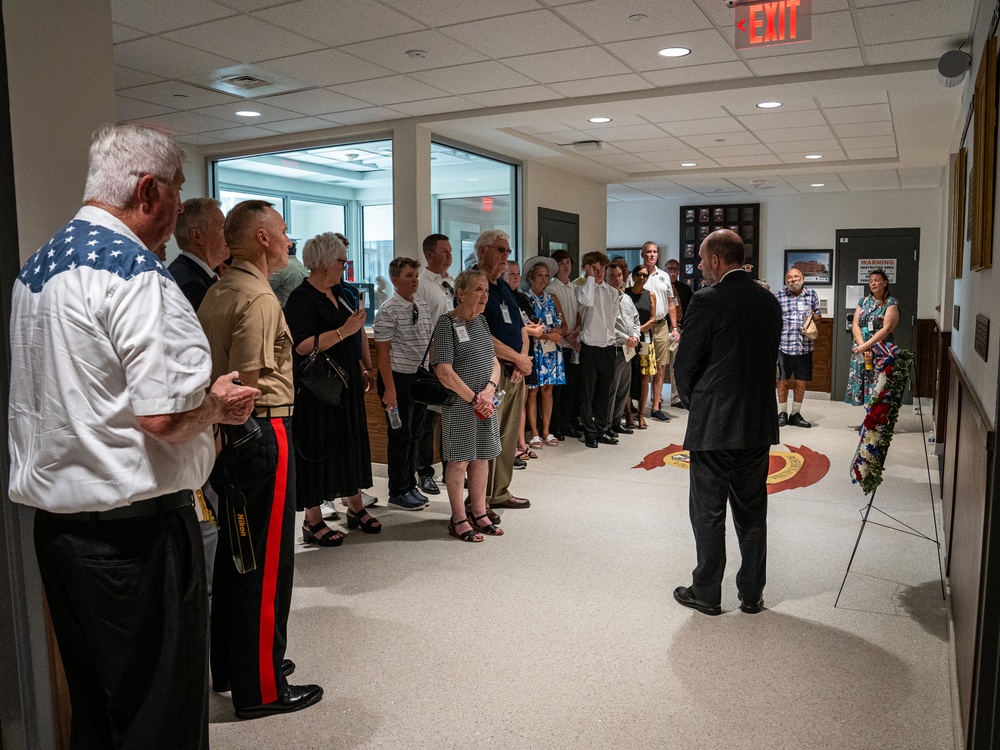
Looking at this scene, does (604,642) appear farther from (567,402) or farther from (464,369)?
(567,402)

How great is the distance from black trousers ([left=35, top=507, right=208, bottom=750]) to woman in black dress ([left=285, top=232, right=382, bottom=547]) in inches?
82.8

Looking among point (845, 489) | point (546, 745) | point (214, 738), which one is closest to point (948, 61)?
point (845, 489)

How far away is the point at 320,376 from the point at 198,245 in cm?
112

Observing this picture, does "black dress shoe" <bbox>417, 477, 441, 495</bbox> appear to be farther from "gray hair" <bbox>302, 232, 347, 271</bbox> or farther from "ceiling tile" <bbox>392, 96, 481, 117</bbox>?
"ceiling tile" <bbox>392, 96, 481, 117</bbox>

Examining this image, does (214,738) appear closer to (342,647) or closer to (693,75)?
(342,647)

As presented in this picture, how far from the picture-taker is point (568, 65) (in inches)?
196

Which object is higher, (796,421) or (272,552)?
(272,552)

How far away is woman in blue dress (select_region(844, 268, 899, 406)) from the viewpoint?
716cm

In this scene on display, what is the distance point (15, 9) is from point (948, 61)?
14.5ft

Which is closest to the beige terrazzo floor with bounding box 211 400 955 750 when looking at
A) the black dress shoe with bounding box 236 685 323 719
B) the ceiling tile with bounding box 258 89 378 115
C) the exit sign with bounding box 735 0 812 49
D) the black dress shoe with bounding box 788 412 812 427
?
the black dress shoe with bounding box 236 685 323 719

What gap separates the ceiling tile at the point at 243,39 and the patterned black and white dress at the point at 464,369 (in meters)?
1.81

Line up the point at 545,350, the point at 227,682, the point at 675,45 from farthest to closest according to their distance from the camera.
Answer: the point at 545,350
the point at 675,45
the point at 227,682

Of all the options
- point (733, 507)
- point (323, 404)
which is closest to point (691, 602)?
point (733, 507)

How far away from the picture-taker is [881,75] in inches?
198
